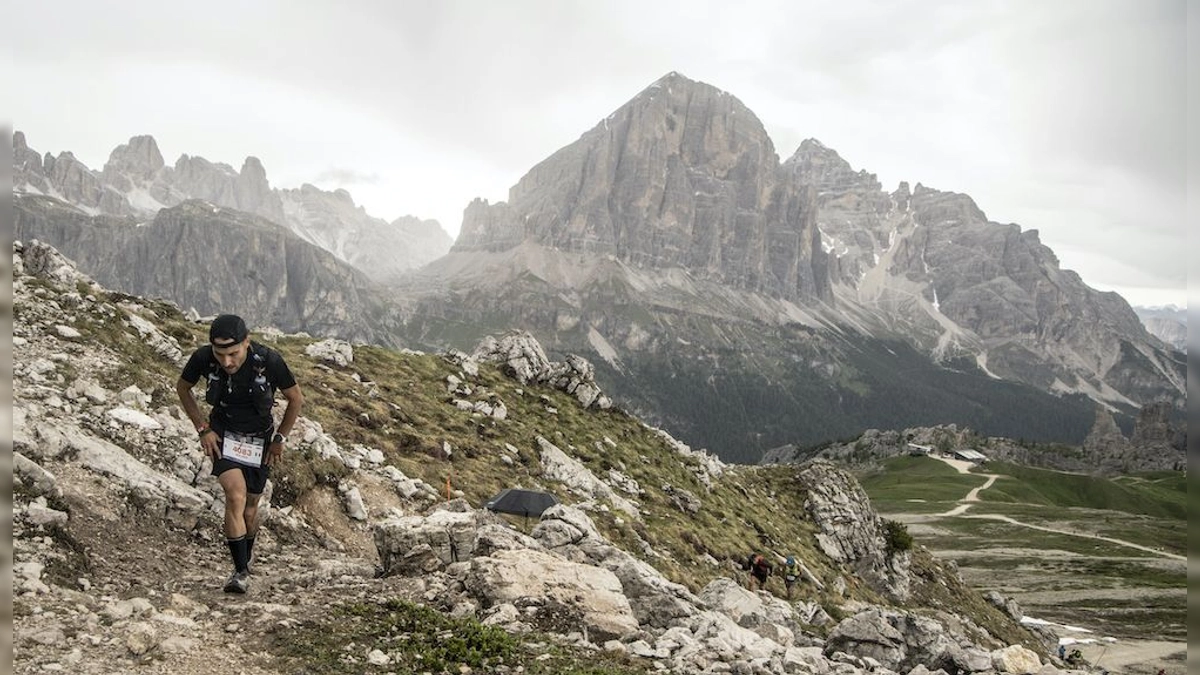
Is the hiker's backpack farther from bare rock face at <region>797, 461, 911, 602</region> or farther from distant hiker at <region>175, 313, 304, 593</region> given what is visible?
bare rock face at <region>797, 461, 911, 602</region>

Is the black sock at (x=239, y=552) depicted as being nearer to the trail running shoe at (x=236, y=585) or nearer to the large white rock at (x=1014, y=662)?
the trail running shoe at (x=236, y=585)

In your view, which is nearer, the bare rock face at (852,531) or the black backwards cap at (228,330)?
the black backwards cap at (228,330)

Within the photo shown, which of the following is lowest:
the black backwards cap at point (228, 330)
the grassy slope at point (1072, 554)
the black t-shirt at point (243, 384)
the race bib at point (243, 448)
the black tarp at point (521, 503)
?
the grassy slope at point (1072, 554)

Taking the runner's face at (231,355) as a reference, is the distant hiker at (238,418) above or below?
below

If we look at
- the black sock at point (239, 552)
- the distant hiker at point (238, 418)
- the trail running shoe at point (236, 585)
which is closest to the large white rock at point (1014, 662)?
the trail running shoe at point (236, 585)

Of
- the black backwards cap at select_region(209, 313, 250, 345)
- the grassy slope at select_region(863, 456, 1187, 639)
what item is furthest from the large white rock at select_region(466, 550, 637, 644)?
the grassy slope at select_region(863, 456, 1187, 639)

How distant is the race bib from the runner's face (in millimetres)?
1349

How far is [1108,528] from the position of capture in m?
150

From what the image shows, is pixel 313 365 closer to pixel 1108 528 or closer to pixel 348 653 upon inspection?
pixel 348 653

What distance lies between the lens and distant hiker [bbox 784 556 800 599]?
41750 mm

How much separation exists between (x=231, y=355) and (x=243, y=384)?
2.37 ft

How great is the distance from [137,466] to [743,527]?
42027 millimetres

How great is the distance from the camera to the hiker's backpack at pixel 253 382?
11.9 metres

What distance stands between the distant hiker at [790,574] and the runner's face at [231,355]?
38.1m
